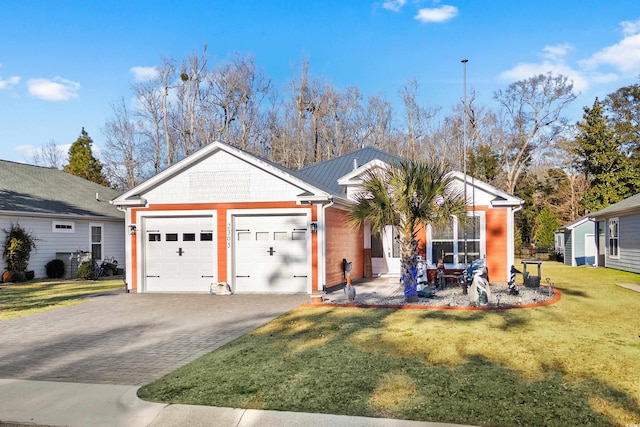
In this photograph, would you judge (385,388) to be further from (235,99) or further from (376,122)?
(376,122)

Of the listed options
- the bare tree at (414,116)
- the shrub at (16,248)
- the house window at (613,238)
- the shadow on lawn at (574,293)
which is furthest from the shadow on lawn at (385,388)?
the bare tree at (414,116)

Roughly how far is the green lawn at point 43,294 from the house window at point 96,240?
3.52 m

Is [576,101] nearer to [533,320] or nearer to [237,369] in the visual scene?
[533,320]

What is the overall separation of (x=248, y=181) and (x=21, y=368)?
8567 millimetres

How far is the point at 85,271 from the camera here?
64.9 feet

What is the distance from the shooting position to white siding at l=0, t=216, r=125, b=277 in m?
19.6

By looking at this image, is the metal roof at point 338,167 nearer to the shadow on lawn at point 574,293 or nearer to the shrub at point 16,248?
the shadow on lawn at point 574,293

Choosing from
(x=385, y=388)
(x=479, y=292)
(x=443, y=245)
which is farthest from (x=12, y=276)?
(x=385, y=388)

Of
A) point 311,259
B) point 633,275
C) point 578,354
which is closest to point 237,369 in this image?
point 578,354

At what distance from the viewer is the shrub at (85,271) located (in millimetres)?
19781

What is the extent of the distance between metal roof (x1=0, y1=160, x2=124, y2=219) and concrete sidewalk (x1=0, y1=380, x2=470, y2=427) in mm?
16269

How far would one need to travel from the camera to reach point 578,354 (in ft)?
21.9

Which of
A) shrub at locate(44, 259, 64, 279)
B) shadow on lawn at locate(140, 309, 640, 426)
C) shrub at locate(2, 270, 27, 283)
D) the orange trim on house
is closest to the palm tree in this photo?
the orange trim on house

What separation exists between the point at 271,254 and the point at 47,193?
14.1 metres
